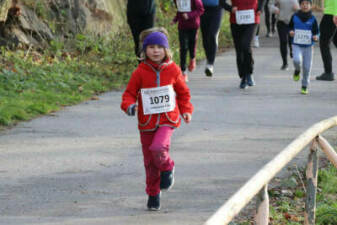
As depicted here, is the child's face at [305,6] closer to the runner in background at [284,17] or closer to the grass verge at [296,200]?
the runner in background at [284,17]

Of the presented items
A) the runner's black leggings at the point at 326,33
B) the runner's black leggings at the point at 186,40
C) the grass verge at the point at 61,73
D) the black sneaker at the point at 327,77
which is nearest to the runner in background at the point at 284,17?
the black sneaker at the point at 327,77

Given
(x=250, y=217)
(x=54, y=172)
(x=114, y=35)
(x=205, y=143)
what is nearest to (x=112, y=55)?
(x=114, y=35)

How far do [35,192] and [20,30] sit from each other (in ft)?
28.2

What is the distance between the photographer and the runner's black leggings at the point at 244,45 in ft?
36.6

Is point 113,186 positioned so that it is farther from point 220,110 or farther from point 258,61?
point 258,61

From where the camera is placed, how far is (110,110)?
9883 mm

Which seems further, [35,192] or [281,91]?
[281,91]

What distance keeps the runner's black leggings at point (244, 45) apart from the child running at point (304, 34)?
2.16 ft

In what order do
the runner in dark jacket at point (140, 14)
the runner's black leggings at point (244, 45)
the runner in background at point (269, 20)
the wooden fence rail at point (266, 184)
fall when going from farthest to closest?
the runner in background at point (269, 20) < the runner in dark jacket at point (140, 14) < the runner's black leggings at point (244, 45) < the wooden fence rail at point (266, 184)

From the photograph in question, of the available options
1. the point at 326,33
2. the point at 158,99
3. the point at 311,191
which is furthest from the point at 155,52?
the point at 326,33

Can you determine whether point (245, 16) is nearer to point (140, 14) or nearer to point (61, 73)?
point (140, 14)

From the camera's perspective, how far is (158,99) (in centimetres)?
510

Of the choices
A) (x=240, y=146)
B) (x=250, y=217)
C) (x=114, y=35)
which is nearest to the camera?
(x=250, y=217)

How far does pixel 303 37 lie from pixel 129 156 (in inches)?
185
